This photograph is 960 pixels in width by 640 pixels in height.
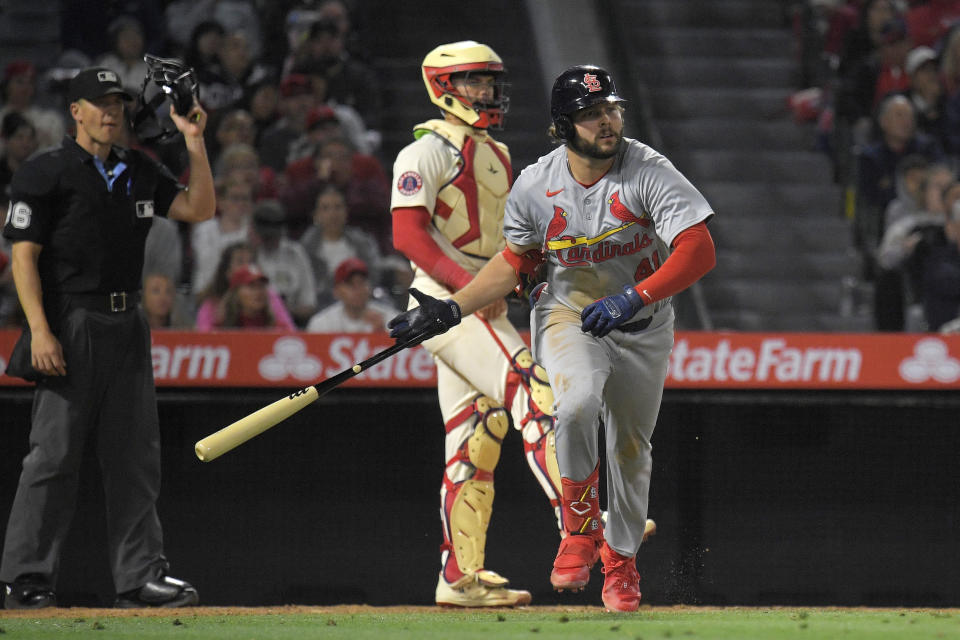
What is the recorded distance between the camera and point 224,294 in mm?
7988

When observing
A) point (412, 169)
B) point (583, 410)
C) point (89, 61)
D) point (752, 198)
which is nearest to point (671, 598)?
point (583, 410)

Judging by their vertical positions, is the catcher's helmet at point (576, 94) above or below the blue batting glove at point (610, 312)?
above

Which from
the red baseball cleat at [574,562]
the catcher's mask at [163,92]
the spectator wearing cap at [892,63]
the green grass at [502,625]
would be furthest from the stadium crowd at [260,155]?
the spectator wearing cap at [892,63]

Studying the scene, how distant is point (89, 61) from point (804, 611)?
733 centimetres

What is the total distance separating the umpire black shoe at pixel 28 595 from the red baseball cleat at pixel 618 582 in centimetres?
210

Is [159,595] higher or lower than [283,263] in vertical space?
lower

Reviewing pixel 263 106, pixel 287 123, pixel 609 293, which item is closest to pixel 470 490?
pixel 609 293

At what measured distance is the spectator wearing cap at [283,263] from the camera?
8477 mm

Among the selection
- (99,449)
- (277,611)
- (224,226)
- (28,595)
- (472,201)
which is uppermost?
(472,201)

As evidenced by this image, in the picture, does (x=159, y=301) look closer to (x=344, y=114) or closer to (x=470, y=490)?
(x=470, y=490)

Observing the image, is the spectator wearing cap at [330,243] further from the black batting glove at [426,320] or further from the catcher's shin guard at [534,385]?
the black batting glove at [426,320]

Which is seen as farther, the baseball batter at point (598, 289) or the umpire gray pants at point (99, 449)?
the umpire gray pants at point (99, 449)

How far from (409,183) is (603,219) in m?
0.95

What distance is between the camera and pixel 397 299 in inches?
344
